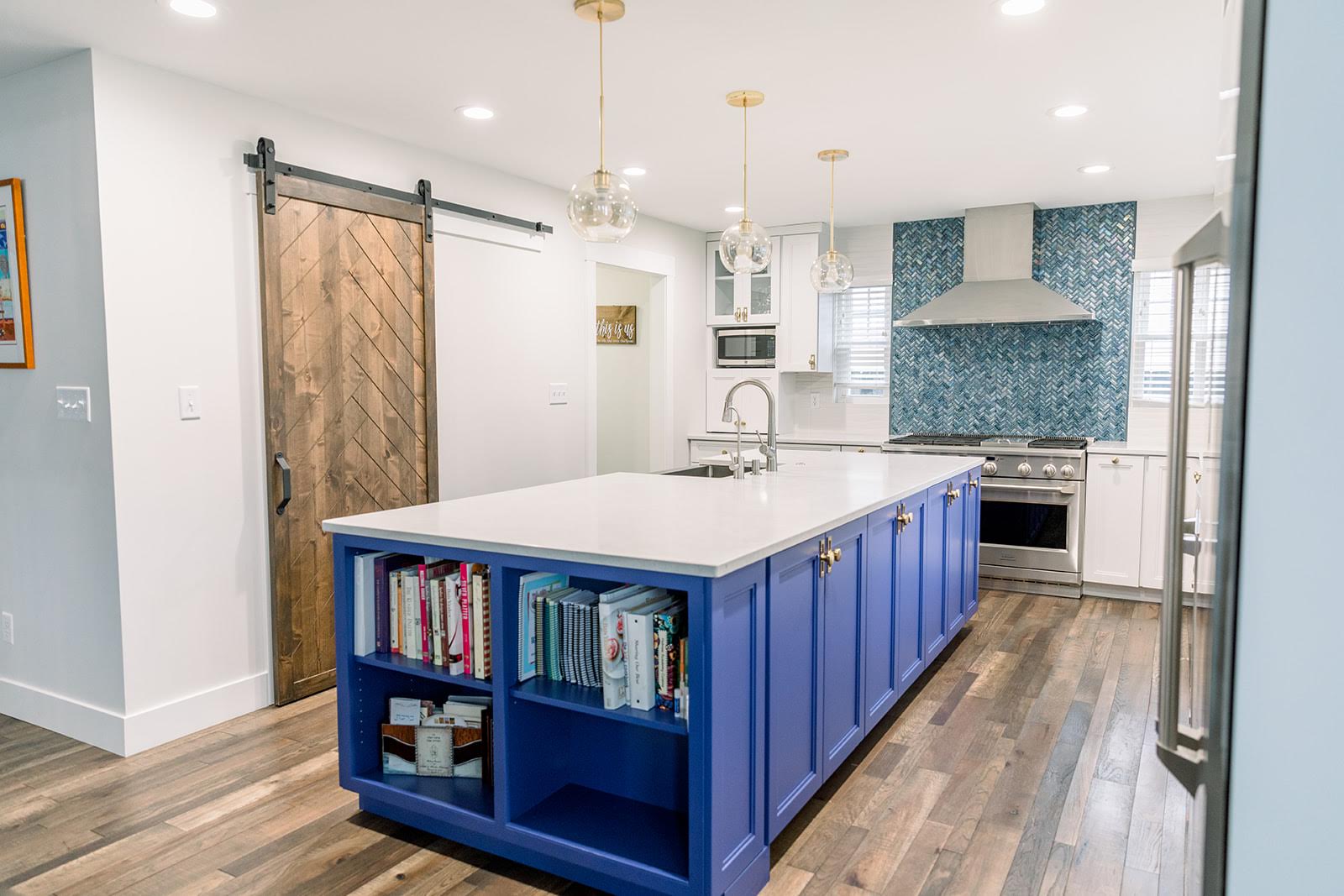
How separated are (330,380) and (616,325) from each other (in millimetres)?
3442

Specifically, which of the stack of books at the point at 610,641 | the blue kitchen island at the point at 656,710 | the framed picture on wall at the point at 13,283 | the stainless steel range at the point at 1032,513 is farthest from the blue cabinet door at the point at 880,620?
the framed picture on wall at the point at 13,283

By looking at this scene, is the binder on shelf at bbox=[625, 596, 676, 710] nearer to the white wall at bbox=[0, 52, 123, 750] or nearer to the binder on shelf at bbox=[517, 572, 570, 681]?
the binder on shelf at bbox=[517, 572, 570, 681]

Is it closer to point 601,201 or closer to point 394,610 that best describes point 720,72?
point 601,201

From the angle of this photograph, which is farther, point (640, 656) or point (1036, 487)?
point (1036, 487)

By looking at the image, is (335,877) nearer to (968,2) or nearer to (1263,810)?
(1263,810)

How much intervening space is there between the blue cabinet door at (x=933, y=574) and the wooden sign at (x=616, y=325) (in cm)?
353

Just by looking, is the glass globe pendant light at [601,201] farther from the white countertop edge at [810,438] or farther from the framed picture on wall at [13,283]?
the white countertop edge at [810,438]

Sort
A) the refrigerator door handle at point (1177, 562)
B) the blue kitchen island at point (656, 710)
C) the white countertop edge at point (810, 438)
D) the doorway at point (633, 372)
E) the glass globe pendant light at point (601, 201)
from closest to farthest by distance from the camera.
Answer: the refrigerator door handle at point (1177, 562)
the blue kitchen island at point (656, 710)
the glass globe pendant light at point (601, 201)
the doorway at point (633, 372)
the white countertop edge at point (810, 438)

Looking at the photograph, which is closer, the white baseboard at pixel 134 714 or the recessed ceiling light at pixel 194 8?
the recessed ceiling light at pixel 194 8

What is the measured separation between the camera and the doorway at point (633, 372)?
5715mm

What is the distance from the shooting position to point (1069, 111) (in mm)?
3555

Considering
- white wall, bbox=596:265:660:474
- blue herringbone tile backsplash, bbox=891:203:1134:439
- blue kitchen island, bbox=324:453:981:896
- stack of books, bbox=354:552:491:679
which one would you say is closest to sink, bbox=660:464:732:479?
blue kitchen island, bbox=324:453:981:896

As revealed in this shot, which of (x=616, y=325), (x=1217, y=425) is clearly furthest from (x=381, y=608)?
(x=616, y=325)

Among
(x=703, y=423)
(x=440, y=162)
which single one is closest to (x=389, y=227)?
(x=440, y=162)
